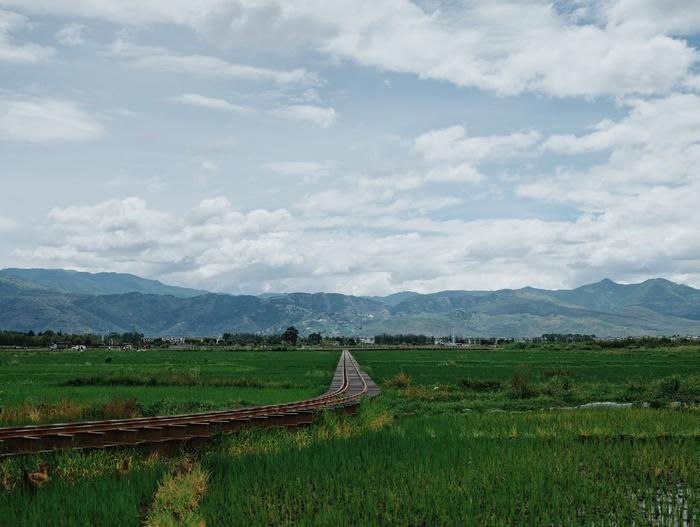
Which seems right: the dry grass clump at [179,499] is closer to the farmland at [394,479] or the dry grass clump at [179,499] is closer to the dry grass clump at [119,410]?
the farmland at [394,479]

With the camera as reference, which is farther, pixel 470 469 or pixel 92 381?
pixel 92 381

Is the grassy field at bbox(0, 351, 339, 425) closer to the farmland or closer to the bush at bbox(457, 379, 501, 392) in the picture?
the bush at bbox(457, 379, 501, 392)

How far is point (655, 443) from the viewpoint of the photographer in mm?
16641

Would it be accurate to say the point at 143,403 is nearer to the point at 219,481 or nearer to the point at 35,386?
the point at 35,386

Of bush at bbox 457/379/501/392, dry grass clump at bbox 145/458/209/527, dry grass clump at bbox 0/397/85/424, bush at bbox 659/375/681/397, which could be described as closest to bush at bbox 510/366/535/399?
bush at bbox 457/379/501/392

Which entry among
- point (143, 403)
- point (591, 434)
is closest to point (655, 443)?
point (591, 434)

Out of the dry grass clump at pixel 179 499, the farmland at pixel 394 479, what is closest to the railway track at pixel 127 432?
the farmland at pixel 394 479

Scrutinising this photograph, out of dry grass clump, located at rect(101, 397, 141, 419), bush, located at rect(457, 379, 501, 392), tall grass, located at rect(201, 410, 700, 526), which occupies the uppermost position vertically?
tall grass, located at rect(201, 410, 700, 526)

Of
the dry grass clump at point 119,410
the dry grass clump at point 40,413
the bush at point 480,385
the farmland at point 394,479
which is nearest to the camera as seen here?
the farmland at point 394,479

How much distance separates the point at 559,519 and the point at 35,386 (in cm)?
3855

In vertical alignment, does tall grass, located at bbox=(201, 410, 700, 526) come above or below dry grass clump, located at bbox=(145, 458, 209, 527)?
below

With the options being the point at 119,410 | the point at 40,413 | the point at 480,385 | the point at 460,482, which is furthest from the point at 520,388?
the point at 460,482

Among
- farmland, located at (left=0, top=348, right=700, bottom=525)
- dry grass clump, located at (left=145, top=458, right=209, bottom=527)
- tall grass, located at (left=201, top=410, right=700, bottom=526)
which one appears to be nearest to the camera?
dry grass clump, located at (left=145, top=458, right=209, bottom=527)

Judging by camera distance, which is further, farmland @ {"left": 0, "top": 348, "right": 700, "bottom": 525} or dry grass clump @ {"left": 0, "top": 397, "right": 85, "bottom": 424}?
dry grass clump @ {"left": 0, "top": 397, "right": 85, "bottom": 424}
